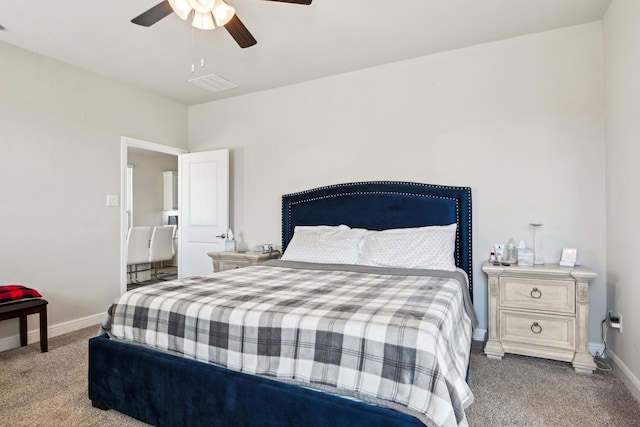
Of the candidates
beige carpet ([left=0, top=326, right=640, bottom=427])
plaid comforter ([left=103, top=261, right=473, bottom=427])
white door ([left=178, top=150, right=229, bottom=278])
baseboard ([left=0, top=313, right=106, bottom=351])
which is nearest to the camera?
plaid comforter ([left=103, top=261, right=473, bottom=427])

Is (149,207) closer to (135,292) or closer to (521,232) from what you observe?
(135,292)

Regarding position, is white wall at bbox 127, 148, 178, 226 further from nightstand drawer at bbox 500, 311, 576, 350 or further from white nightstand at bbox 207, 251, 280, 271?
nightstand drawer at bbox 500, 311, 576, 350

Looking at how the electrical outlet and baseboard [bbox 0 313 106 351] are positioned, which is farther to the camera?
baseboard [bbox 0 313 106 351]

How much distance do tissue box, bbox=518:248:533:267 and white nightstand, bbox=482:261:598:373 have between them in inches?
3.4

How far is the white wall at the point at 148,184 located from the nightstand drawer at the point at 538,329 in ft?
22.2

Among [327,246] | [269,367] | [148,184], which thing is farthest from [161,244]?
[269,367]

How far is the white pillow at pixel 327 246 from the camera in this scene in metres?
3.23

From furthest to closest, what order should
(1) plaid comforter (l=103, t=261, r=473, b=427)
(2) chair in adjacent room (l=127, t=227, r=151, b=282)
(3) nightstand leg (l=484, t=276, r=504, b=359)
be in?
(2) chair in adjacent room (l=127, t=227, r=151, b=282)
(3) nightstand leg (l=484, t=276, r=504, b=359)
(1) plaid comforter (l=103, t=261, r=473, b=427)

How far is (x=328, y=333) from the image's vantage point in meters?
1.51

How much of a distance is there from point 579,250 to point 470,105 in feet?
5.07

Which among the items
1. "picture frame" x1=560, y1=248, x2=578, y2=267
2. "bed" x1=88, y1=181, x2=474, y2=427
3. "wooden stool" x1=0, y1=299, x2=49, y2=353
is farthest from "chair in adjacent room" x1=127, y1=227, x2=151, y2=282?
"picture frame" x1=560, y1=248, x2=578, y2=267

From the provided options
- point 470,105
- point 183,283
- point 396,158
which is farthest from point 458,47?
point 183,283

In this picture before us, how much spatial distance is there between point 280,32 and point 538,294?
9.65ft

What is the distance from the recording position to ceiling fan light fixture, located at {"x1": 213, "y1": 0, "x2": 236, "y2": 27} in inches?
85.4
